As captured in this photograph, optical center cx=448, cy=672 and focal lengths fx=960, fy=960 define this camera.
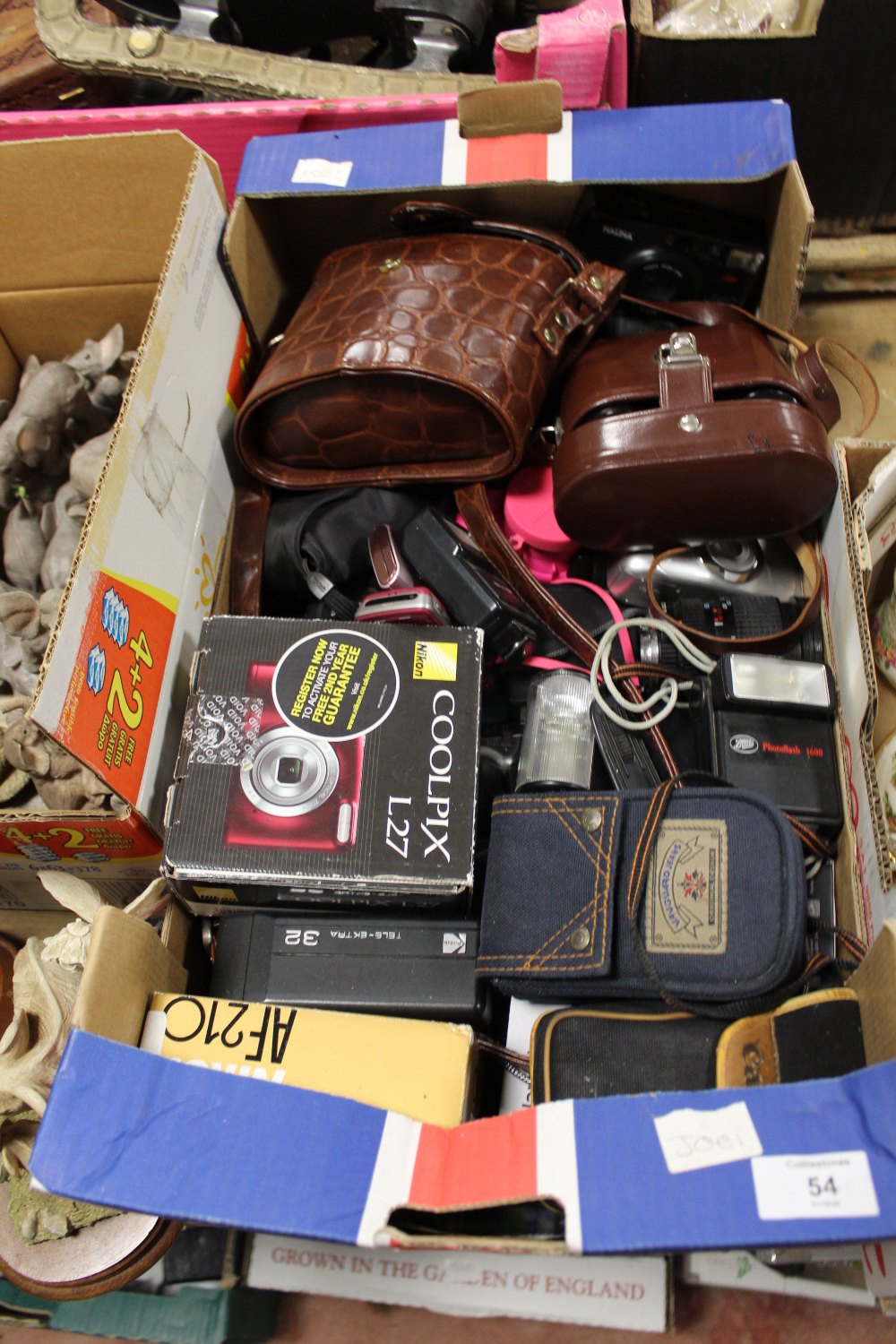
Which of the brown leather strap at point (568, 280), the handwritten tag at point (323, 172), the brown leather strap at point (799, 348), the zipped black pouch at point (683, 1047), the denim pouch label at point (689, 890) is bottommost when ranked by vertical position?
the zipped black pouch at point (683, 1047)

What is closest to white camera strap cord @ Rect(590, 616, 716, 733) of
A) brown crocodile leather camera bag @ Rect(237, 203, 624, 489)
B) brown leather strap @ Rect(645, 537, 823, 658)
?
brown leather strap @ Rect(645, 537, 823, 658)

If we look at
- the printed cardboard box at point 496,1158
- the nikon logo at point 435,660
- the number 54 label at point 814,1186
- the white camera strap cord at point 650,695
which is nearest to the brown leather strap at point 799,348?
the white camera strap cord at point 650,695

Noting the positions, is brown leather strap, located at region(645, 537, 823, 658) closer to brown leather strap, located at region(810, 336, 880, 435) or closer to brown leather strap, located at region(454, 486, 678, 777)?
brown leather strap, located at region(454, 486, 678, 777)

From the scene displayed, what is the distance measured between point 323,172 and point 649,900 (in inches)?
35.3

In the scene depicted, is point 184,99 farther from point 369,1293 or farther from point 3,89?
point 369,1293

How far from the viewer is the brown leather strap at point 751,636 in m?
1.04

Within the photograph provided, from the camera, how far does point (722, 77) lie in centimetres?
121

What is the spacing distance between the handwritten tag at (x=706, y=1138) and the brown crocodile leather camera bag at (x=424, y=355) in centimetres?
69

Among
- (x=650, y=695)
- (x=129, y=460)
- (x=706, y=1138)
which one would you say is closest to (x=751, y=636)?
(x=650, y=695)

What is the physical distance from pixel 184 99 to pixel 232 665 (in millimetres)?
957

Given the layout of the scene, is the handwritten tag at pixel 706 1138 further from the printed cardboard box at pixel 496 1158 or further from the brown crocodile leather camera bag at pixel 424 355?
the brown crocodile leather camera bag at pixel 424 355

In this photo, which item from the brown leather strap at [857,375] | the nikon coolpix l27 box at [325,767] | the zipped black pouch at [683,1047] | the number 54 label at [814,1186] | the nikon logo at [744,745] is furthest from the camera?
the brown leather strap at [857,375]

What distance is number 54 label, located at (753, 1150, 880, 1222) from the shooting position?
0.61 meters

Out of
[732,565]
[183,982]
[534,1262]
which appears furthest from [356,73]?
[534,1262]
